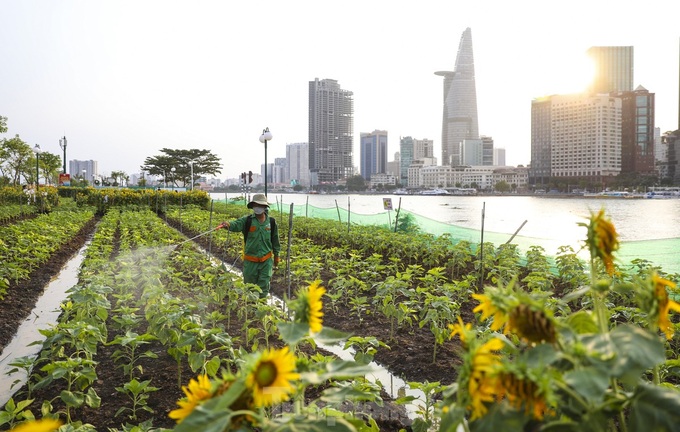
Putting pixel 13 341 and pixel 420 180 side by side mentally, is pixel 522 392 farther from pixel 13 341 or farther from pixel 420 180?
pixel 420 180

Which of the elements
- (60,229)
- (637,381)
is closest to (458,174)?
(60,229)

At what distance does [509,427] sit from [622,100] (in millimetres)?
134633

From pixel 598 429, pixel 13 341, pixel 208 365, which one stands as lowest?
pixel 13 341

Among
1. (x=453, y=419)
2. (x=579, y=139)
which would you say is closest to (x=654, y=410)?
(x=453, y=419)

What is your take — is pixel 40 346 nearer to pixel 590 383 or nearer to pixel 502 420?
pixel 502 420

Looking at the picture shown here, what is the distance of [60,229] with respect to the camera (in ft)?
42.1

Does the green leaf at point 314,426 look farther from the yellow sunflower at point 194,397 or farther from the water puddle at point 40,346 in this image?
the water puddle at point 40,346

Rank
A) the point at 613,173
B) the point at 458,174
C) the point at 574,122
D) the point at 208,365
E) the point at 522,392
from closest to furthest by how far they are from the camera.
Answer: the point at 522,392 < the point at 208,365 < the point at 613,173 < the point at 574,122 < the point at 458,174

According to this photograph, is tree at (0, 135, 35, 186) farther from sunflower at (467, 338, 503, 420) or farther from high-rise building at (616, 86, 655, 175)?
high-rise building at (616, 86, 655, 175)

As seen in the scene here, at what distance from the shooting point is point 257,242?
22.4 ft

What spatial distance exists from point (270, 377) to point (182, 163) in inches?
2793

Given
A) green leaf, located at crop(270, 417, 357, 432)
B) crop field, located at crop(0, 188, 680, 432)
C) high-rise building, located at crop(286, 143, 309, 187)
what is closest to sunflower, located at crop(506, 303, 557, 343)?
crop field, located at crop(0, 188, 680, 432)

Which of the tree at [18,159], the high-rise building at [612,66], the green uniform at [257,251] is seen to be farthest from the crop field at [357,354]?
the high-rise building at [612,66]

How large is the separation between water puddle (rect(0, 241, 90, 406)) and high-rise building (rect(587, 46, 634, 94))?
7272 inches
